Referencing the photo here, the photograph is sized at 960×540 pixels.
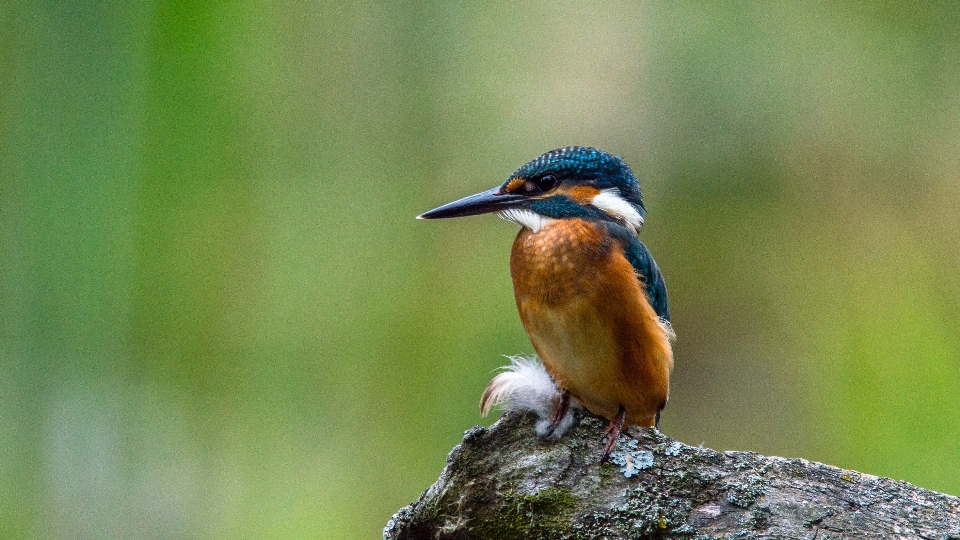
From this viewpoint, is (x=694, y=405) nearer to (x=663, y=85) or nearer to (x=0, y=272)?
(x=663, y=85)

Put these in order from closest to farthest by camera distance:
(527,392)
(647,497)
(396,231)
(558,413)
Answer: (647,497)
(558,413)
(527,392)
(396,231)

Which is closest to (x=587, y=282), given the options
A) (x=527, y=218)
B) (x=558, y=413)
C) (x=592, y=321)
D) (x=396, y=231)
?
(x=592, y=321)

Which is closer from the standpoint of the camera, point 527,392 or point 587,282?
point 527,392

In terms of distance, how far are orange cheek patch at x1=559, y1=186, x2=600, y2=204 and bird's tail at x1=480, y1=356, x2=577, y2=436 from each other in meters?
0.37

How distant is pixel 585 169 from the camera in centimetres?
190

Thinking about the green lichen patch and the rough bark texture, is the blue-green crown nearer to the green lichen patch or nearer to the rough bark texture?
the rough bark texture

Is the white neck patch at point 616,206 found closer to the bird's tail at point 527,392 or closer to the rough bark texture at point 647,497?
the bird's tail at point 527,392

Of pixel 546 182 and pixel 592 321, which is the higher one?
pixel 546 182

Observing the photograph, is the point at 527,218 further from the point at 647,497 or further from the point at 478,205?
the point at 647,497

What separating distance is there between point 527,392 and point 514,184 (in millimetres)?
521

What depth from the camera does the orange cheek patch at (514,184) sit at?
6.12 ft

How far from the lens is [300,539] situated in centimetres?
245

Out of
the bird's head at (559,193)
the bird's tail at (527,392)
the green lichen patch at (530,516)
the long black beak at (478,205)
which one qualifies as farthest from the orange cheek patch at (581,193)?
the green lichen patch at (530,516)

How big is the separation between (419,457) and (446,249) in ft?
2.27
